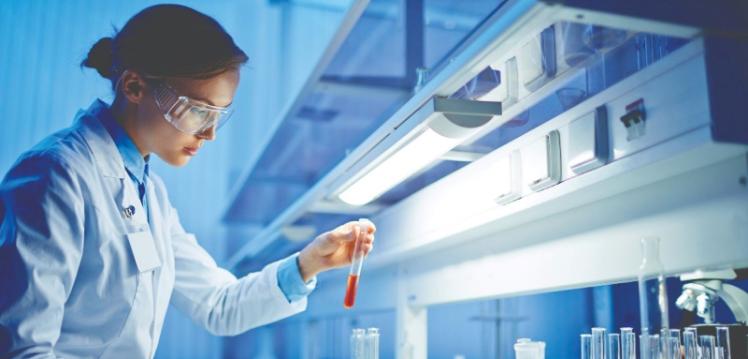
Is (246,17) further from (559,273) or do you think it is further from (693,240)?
(693,240)

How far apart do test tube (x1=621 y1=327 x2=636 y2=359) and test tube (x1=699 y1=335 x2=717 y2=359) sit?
0.12 meters

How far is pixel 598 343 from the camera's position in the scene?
123 cm

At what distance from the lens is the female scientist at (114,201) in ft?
3.78

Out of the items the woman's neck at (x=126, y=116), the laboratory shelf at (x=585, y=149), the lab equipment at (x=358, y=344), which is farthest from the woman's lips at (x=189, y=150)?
the lab equipment at (x=358, y=344)

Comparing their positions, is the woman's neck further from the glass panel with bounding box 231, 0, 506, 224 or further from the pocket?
the glass panel with bounding box 231, 0, 506, 224

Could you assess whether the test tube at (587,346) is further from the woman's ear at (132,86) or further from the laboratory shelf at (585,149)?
the woman's ear at (132,86)

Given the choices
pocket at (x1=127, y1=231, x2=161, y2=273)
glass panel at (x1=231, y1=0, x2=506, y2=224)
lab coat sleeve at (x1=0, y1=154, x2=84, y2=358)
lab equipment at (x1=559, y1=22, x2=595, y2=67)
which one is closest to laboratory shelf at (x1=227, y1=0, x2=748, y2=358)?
lab equipment at (x1=559, y1=22, x2=595, y2=67)

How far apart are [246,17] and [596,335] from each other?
3.41 m

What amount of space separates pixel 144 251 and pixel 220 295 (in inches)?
17.8

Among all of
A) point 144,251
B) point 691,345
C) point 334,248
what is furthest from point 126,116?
point 691,345

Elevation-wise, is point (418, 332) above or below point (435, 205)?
below

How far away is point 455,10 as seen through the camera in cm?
255

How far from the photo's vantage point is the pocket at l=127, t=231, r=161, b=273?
1.40m

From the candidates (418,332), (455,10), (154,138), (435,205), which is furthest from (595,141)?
(455,10)
